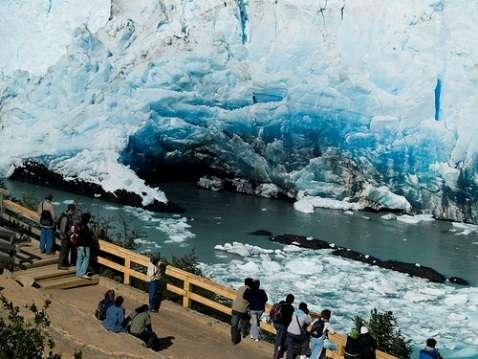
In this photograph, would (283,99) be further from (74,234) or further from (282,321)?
(282,321)

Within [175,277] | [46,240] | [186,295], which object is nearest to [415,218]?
[175,277]

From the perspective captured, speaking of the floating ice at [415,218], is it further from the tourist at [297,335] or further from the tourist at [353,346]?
the tourist at [353,346]

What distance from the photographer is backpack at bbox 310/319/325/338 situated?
6184 millimetres

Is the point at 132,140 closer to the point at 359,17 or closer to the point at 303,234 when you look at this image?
the point at 303,234

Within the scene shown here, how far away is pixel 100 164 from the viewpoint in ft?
72.1

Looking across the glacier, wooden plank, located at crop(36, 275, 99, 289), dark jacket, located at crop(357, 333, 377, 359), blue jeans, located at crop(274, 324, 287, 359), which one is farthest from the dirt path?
the glacier

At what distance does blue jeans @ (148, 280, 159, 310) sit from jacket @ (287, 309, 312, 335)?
1587 mm

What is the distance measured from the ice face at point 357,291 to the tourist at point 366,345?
6.21 metres

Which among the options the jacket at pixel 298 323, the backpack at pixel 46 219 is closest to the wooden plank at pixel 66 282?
the backpack at pixel 46 219

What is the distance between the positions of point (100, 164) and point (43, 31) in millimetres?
6031

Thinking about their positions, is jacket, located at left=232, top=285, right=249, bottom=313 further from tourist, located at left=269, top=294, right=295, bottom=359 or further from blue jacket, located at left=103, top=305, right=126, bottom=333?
blue jacket, located at left=103, top=305, right=126, bottom=333

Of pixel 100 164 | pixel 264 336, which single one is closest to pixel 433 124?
pixel 100 164

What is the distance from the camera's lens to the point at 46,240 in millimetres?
8156

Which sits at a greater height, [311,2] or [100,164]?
[311,2]
